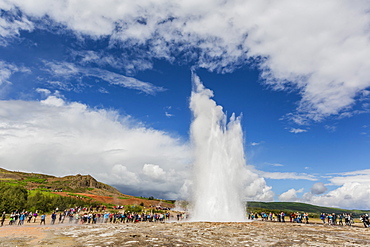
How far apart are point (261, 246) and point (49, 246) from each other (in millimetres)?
13203

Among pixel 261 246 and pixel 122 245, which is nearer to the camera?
pixel 122 245

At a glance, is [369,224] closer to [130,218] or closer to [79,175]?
[130,218]

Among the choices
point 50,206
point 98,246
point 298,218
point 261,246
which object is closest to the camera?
point 98,246

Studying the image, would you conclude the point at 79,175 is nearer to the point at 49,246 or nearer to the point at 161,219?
the point at 161,219

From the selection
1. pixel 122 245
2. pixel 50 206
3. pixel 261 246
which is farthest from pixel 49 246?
pixel 50 206

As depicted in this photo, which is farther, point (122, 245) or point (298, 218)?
point (298, 218)

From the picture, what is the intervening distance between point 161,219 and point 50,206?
29954mm

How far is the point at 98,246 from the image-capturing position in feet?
47.3

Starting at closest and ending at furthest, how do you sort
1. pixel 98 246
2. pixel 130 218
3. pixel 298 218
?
pixel 98 246 → pixel 130 218 → pixel 298 218

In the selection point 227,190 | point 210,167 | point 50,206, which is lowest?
point 50,206

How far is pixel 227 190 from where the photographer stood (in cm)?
3841

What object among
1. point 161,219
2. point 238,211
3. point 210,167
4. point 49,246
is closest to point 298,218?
point 238,211

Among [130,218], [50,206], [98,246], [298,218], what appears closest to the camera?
[98,246]

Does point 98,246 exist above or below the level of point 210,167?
below
